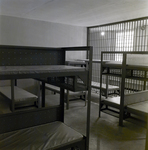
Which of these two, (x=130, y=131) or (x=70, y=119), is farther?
(x=70, y=119)

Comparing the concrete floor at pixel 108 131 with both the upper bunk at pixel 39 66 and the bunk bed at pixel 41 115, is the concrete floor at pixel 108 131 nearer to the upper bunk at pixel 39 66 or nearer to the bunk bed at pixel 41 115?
the bunk bed at pixel 41 115

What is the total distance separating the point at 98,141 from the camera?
2.66 m

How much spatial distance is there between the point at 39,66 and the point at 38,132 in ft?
2.82

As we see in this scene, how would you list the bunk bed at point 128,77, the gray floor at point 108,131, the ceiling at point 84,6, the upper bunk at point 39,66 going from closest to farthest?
1. the upper bunk at point 39,66
2. the gray floor at point 108,131
3. the bunk bed at point 128,77
4. the ceiling at point 84,6

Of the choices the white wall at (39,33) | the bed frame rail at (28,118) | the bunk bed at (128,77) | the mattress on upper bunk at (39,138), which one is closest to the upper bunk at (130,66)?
the bunk bed at (128,77)

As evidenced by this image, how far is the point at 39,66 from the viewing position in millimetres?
2111

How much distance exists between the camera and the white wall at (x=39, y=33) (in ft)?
15.1

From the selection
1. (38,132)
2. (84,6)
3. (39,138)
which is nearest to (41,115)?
(38,132)

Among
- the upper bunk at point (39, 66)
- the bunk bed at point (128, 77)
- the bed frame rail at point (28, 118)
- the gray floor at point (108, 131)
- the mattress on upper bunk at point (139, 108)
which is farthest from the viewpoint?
the bunk bed at point (128, 77)

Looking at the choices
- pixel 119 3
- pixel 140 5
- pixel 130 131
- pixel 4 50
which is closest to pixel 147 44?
pixel 140 5

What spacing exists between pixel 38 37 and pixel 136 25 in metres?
2.80

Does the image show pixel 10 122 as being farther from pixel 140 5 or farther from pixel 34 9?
pixel 140 5

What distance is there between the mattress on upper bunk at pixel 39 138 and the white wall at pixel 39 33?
3.09m

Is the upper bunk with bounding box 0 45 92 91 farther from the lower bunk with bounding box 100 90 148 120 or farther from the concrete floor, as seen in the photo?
the lower bunk with bounding box 100 90 148 120
